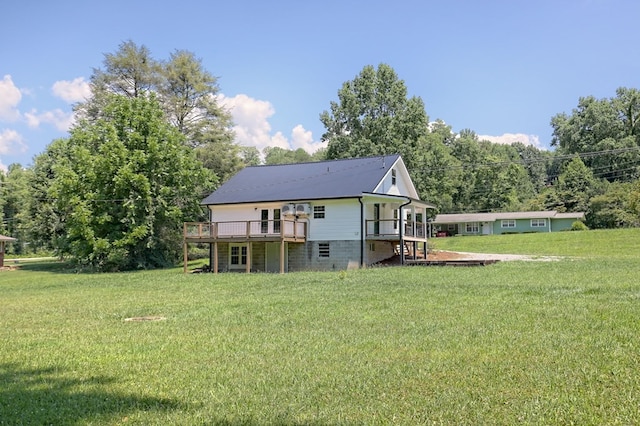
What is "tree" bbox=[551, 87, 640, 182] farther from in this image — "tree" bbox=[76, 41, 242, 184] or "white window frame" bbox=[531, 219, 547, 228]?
"tree" bbox=[76, 41, 242, 184]

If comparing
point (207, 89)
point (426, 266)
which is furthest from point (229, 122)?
point (426, 266)

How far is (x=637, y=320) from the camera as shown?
26.0 ft

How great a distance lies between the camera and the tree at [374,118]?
143 ft

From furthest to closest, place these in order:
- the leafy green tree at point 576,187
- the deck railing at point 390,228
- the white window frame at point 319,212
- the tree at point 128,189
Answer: the leafy green tree at point 576,187 → the tree at point 128,189 → the white window frame at point 319,212 → the deck railing at point 390,228

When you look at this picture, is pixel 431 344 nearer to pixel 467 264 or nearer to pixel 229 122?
pixel 467 264

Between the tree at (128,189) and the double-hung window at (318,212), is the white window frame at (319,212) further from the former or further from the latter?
the tree at (128,189)

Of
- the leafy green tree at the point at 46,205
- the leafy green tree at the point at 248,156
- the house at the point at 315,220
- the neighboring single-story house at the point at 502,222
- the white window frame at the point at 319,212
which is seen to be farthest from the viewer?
the neighboring single-story house at the point at 502,222

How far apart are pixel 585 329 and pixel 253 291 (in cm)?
989

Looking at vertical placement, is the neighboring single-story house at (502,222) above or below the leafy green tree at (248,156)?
below

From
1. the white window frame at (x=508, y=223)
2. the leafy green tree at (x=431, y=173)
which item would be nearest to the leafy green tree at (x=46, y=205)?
the leafy green tree at (x=431, y=173)

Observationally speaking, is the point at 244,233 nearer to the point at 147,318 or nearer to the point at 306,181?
the point at 306,181

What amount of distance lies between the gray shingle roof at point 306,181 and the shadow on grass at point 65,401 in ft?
67.2

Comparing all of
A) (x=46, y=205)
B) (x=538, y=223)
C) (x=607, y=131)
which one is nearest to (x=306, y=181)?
(x=46, y=205)

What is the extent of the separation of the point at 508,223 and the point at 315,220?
3688cm
